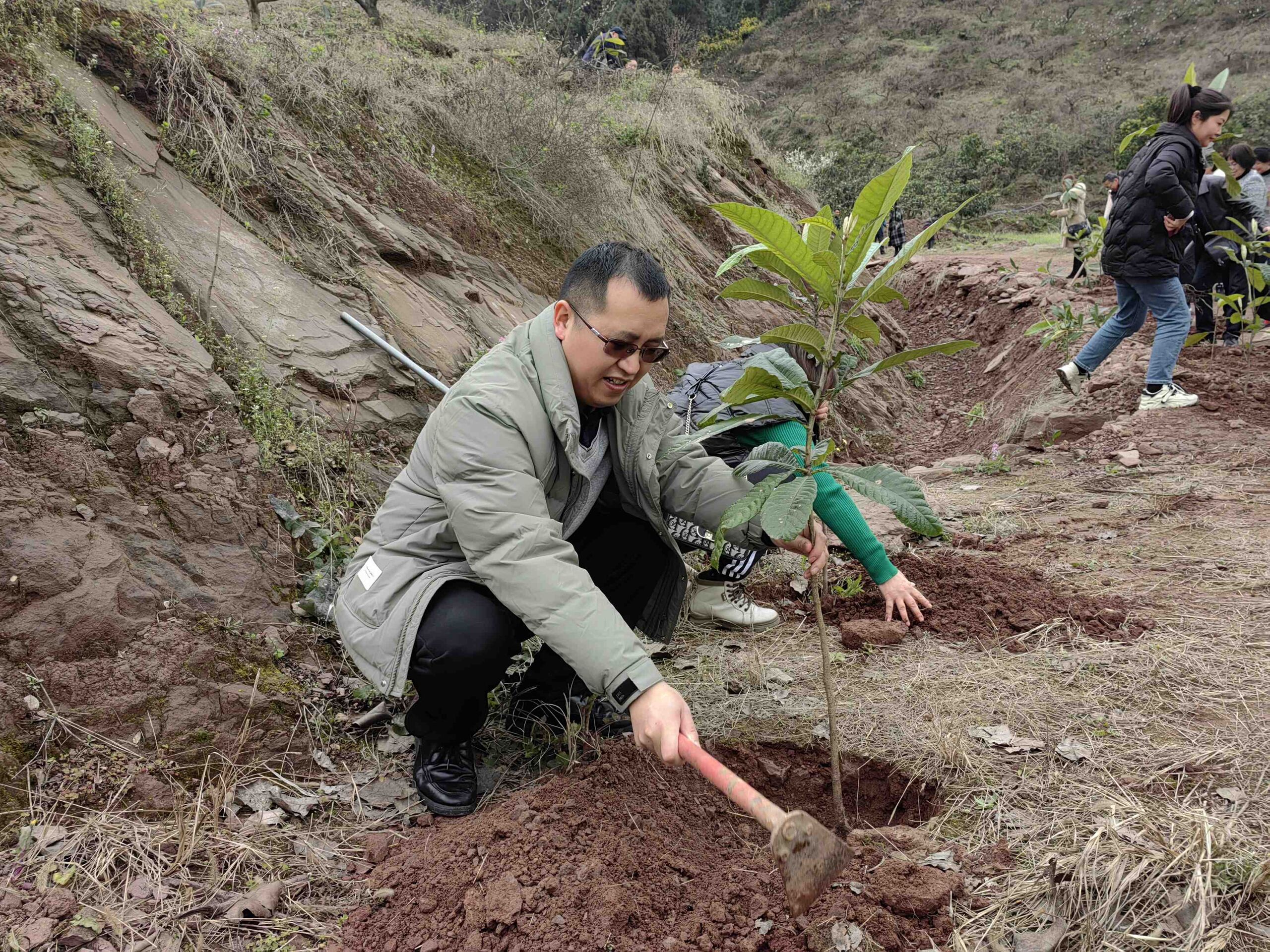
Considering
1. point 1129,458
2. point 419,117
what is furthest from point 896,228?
point 1129,458

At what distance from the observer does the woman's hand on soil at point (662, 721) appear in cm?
160

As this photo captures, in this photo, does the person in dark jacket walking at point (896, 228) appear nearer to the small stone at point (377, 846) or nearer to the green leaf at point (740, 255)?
the green leaf at point (740, 255)

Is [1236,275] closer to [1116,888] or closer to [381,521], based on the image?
[1116,888]

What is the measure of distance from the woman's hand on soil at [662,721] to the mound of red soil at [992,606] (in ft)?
4.98

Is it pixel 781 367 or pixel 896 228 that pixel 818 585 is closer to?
pixel 781 367

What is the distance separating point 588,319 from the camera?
6.63 ft

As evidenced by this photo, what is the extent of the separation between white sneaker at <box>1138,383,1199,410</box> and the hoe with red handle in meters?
4.82

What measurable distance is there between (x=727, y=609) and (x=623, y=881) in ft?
5.32

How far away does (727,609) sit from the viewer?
3277mm

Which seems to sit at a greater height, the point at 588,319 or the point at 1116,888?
the point at 588,319

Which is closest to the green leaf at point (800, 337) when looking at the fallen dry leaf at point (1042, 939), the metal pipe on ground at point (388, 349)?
the fallen dry leaf at point (1042, 939)

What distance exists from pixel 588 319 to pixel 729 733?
129cm

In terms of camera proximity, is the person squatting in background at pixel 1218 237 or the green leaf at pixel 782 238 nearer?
the green leaf at pixel 782 238

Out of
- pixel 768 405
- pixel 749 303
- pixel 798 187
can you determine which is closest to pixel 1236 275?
pixel 749 303
